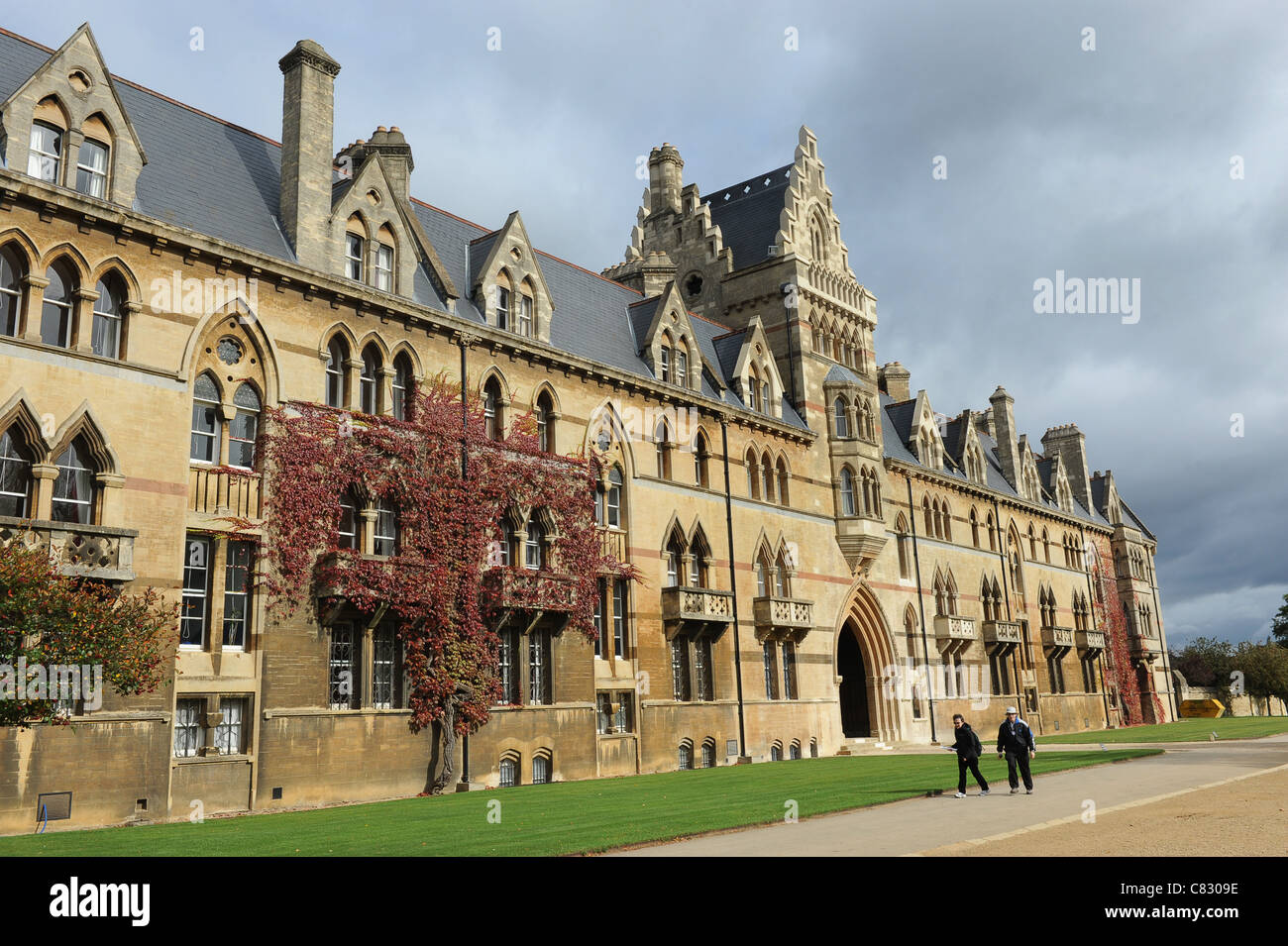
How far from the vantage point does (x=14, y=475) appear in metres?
19.8

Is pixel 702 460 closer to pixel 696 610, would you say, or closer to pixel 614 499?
pixel 614 499

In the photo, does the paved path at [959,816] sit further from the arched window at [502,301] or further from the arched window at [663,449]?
the arched window at [502,301]

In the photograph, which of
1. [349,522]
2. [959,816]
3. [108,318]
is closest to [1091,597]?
[349,522]

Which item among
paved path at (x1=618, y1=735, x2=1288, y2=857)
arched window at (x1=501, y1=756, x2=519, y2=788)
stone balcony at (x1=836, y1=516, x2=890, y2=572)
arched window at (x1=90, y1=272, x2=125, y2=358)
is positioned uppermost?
arched window at (x1=90, y1=272, x2=125, y2=358)

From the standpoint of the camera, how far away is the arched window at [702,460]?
3688 centimetres

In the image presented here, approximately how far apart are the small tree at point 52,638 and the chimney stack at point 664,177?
35.3 meters

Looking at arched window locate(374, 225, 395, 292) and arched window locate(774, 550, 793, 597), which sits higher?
arched window locate(374, 225, 395, 292)

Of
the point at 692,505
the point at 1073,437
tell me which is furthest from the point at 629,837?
the point at 1073,437

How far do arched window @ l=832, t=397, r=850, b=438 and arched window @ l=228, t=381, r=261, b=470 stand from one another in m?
26.7

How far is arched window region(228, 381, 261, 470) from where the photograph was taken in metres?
23.4

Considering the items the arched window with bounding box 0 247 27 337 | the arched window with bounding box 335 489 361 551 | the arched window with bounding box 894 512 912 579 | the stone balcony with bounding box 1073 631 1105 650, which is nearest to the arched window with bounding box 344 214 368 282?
the arched window with bounding box 335 489 361 551

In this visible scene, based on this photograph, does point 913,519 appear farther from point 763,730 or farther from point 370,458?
point 370,458

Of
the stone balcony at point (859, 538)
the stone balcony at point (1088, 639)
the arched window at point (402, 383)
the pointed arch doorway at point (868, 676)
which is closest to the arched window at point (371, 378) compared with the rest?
the arched window at point (402, 383)

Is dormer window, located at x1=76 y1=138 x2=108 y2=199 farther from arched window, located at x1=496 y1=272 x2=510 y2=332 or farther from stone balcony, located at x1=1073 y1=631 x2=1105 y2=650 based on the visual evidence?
stone balcony, located at x1=1073 y1=631 x2=1105 y2=650
